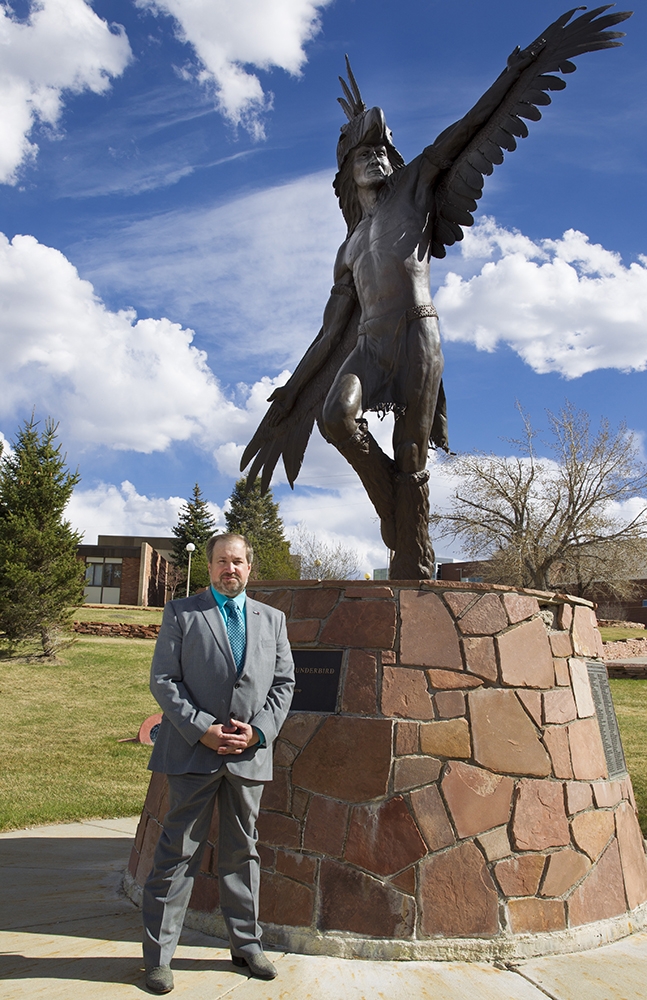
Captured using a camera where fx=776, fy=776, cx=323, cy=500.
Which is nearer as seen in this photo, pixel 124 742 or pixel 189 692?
pixel 189 692

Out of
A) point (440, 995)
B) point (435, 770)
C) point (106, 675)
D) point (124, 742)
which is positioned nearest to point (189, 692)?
point (435, 770)

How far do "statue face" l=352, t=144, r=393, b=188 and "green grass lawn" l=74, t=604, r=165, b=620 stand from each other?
70.0 feet

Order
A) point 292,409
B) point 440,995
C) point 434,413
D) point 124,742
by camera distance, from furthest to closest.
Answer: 1. point 124,742
2. point 292,409
3. point 434,413
4. point 440,995

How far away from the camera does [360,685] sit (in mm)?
3420

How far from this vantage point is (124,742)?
952 centimetres

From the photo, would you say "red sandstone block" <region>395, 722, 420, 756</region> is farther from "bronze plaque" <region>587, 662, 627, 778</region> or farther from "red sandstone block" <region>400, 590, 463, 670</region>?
"bronze plaque" <region>587, 662, 627, 778</region>

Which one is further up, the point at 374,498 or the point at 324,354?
the point at 324,354

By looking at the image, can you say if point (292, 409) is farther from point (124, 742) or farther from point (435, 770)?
point (124, 742)

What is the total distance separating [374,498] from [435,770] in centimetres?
170

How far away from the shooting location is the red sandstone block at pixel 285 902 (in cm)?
315

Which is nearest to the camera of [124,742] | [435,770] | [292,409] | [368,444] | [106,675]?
[435,770]

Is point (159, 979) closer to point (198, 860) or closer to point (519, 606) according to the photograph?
point (198, 860)

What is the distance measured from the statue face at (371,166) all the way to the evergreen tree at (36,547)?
13.8 metres

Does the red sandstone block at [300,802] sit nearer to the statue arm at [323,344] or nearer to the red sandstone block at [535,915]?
the red sandstone block at [535,915]
